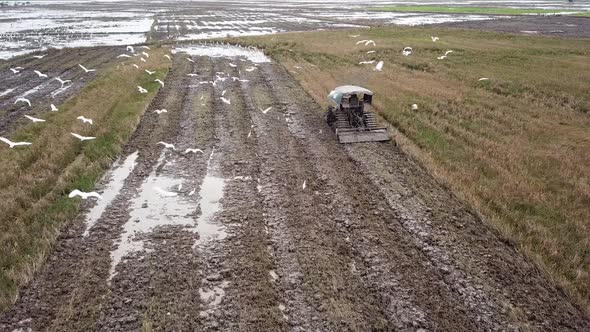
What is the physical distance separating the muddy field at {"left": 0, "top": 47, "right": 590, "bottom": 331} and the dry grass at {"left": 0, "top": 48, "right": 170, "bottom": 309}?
0.38 m

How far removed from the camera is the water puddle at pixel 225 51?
31.8 meters

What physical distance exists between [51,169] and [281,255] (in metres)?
7.43

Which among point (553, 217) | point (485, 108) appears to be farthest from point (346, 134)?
point (485, 108)

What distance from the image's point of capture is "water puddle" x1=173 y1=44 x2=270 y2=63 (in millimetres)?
31828

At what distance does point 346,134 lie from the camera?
14258 millimetres

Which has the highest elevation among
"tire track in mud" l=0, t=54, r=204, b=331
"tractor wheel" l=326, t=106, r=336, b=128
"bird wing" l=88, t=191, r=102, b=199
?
"tractor wheel" l=326, t=106, r=336, b=128

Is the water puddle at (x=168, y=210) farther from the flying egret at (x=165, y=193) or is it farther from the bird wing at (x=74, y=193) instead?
the bird wing at (x=74, y=193)

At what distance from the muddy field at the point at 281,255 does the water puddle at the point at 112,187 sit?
0.03 metres

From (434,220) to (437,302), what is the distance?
109 inches

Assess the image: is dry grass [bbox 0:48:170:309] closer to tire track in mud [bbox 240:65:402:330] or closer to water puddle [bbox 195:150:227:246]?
water puddle [bbox 195:150:227:246]

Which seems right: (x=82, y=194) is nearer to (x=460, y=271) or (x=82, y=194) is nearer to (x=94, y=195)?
(x=94, y=195)

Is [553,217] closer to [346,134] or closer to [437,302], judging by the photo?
[437,302]

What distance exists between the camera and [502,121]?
16.6m

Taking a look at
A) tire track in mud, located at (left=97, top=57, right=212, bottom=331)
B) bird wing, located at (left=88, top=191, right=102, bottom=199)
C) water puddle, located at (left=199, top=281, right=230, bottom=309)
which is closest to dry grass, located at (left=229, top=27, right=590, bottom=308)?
water puddle, located at (left=199, top=281, right=230, bottom=309)
